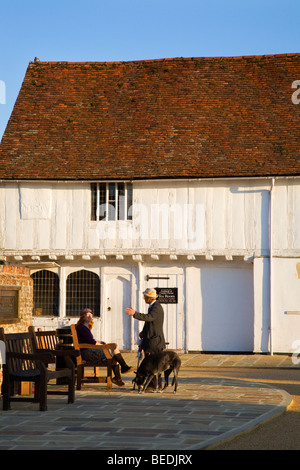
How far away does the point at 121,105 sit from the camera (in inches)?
1069

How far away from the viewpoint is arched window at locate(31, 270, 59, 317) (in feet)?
84.6

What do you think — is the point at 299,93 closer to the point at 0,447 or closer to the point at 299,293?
the point at 299,293

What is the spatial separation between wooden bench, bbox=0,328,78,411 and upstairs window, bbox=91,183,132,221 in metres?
13.4

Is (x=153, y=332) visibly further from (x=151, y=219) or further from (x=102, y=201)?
(x=102, y=201)

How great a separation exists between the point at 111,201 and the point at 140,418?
52.6 ft

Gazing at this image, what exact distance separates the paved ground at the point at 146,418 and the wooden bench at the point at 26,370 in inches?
8.8

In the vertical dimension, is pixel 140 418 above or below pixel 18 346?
below

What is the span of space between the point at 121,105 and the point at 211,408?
17939 millimetres

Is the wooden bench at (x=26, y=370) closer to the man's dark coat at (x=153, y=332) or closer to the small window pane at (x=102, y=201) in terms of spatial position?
the man's dark coat at (x=153, y=332)

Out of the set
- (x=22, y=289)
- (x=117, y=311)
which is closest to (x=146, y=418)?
(x=22, y=289)

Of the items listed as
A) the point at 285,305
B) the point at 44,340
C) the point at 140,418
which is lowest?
the point at 140,418

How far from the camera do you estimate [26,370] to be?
1130 centimetres

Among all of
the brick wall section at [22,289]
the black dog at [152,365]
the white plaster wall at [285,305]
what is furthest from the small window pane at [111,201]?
the black dog at [152,365]

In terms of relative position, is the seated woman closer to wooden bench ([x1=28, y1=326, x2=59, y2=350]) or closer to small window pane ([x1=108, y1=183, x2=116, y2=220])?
wooden bench ([x1=28, y1=326, x2=59, y2=350])
